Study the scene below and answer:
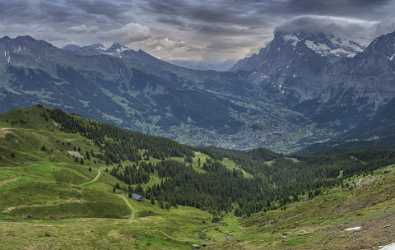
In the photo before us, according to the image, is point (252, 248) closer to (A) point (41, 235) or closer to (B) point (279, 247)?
(B) point (279, 247)

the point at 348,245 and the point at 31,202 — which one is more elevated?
the point at 348,245

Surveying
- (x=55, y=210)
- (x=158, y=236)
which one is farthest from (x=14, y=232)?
(x=55, y=210)

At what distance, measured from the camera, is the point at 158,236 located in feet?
399

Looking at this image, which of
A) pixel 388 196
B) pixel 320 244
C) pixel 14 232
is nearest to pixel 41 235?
pixel 14 232

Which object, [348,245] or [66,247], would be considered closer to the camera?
[348,245]

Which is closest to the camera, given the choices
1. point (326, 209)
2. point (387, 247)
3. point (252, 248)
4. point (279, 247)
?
point (387, 247)

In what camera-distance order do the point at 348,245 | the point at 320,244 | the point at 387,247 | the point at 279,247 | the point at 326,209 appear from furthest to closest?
1. the point at 326,209
2. the point at 279,247
3. the point at 320,244
4. the point at 348,245
5. the point at 387,247

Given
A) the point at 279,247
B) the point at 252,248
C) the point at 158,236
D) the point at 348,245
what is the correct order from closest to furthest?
1. the point at 348,245
2. the point at 279,247
3. the point at 252,248
4. the point at 158,236

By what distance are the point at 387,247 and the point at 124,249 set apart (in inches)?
2263

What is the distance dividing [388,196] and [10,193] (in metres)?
134

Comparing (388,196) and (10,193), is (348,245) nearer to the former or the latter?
(388,196)

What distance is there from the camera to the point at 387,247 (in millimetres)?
60062

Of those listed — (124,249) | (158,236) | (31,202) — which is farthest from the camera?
(31,202)

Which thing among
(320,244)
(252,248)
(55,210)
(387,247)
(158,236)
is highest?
(387,247)
